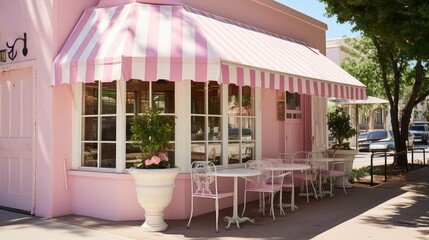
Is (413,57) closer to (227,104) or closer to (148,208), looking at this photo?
(227,104)

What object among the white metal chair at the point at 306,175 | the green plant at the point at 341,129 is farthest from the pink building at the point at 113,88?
the green plant at the point at 341,129

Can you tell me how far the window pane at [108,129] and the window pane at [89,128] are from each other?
0.17m

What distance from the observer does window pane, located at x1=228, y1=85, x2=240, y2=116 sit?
9016 mm

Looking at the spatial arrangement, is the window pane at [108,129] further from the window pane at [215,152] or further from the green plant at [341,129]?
the green plant at [341,129]

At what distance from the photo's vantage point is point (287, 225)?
738 centimetres

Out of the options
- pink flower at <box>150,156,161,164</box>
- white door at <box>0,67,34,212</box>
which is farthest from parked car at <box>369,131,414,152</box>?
white door at <box>0,67,34,212</box>

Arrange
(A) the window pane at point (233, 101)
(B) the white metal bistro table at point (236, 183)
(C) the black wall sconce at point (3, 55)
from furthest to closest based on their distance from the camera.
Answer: (A) the window pane at point (233, 101) < (C) the black wall sconce at point (3, 55) < (B) the white metal bistro table at point (236, 183)

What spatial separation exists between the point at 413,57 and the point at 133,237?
20.6ft

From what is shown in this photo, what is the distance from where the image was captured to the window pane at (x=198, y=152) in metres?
8.05

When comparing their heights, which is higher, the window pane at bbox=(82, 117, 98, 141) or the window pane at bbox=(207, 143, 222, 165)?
the window pane at bbox=(82, 117, 98, 141)

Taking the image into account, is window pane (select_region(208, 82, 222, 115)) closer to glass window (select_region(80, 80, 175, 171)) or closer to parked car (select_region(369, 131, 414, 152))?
glass window (select_region(80, 80, 175, 171))

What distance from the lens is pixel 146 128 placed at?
6.86 m

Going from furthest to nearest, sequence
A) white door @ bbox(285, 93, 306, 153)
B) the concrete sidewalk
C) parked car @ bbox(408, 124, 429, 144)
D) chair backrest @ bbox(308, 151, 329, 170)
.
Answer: parked car @ bbox(408, 124, 429, 144) → white door @ bbox(285, 93, 306, 153) → chair backrest @ bbox(308, 151, 329, 170) → the concrete sidewalk

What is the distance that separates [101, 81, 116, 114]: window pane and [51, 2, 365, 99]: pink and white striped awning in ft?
A: 3.09
